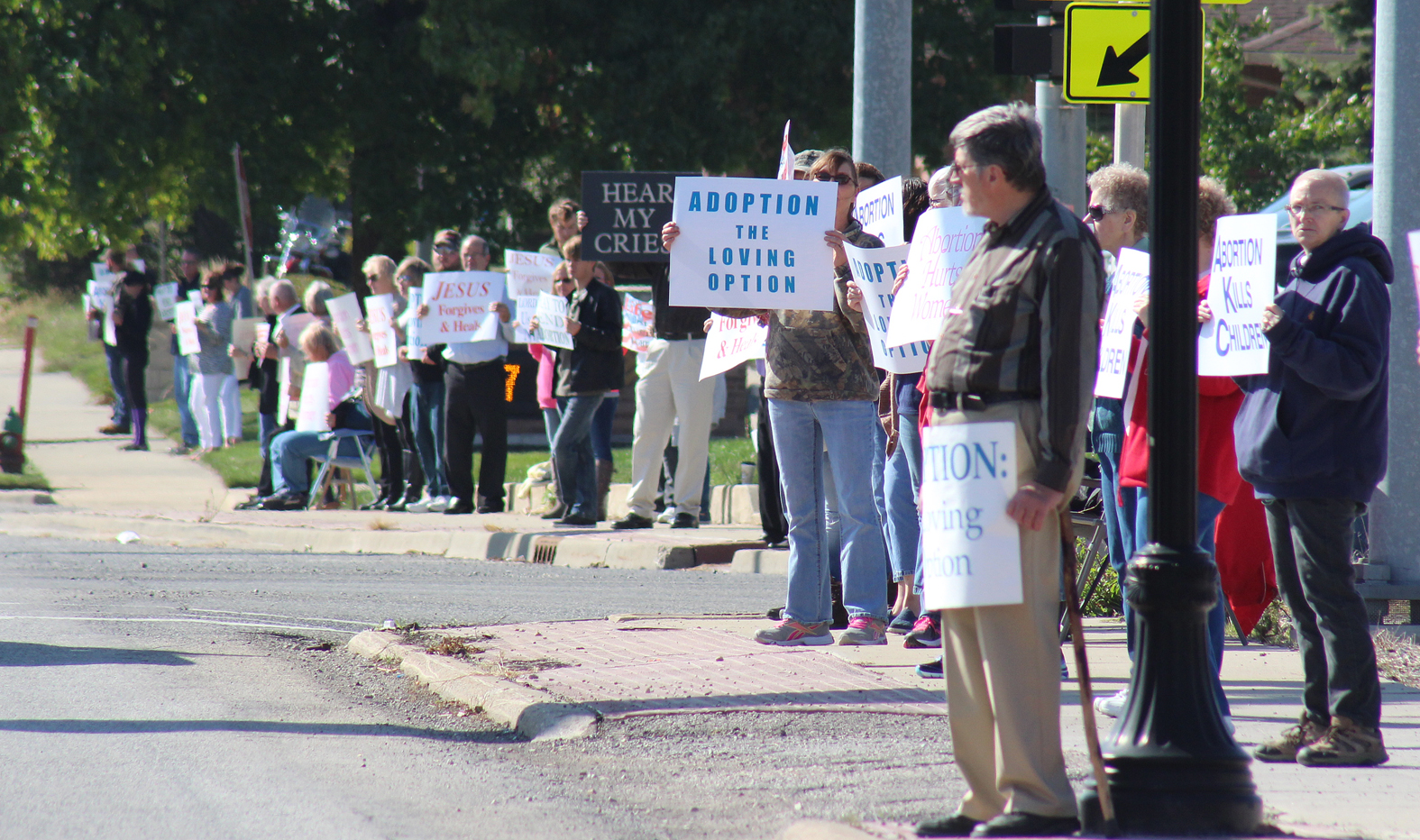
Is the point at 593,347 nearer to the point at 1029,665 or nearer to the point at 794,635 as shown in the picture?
the point at 794,635

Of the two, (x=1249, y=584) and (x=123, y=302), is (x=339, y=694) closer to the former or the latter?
(x=1249, y=584)

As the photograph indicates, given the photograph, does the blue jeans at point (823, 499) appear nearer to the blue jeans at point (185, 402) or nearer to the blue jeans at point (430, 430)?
the blue jeans at point (430, 430)

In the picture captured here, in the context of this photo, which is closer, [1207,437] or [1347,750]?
[1347,750]

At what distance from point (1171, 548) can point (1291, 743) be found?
1251 mm

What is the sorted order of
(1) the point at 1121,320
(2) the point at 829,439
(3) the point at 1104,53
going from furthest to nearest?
(3) the point at 1104,53 < (2) the point at 829,439 < (1) the point at 1121,320

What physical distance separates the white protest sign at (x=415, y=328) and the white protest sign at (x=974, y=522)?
9.42m

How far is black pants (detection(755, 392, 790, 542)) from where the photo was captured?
9.55 m

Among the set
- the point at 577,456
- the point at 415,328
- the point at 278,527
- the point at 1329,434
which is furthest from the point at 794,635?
the point at 278,527

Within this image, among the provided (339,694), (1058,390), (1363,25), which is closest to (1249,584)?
(1058,390)

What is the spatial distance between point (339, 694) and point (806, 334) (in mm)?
2444

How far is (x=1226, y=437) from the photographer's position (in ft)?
18.1

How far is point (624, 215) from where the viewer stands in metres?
10.9

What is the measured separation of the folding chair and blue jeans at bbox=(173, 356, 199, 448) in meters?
5.75

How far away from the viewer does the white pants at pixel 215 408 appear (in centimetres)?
1917
